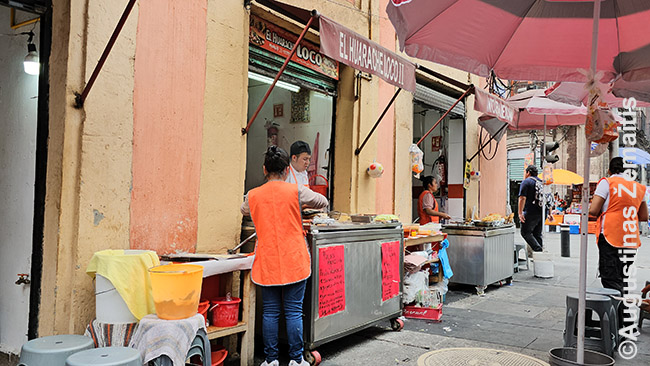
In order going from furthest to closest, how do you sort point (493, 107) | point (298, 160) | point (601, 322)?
point (493, 107) < point (298, 160) < point (601, 322)

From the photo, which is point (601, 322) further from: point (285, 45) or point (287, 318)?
point (285, 45)

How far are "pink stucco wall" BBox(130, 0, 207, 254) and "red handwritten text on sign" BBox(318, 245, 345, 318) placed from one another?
1275 mm

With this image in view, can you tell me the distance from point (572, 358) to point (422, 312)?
114 inches

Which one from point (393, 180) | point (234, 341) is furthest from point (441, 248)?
point (234, 341)

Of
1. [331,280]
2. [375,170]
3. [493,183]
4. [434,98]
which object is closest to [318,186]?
[375,170]

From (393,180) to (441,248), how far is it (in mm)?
1454

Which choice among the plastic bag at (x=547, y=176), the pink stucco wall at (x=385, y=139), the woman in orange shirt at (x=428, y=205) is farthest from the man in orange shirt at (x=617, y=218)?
the plastic bag at (x=547, y=176)

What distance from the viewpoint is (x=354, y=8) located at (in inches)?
280

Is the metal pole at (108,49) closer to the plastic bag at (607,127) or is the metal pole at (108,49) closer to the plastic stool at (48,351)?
the plastic stool at (48,351)

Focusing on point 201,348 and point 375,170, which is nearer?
point 201,348

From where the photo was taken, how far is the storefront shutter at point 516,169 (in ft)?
87.2

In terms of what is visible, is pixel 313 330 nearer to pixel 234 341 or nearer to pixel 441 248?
pixel 234 341

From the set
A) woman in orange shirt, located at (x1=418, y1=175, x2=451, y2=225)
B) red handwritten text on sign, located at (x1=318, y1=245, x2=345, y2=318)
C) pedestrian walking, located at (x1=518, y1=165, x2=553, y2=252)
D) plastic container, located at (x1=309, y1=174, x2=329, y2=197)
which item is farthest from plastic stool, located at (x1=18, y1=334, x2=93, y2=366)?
pedestrian walking, located at (x1=518, y1=165, x2=553, y2=252)

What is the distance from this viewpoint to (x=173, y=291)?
3.20 metres
